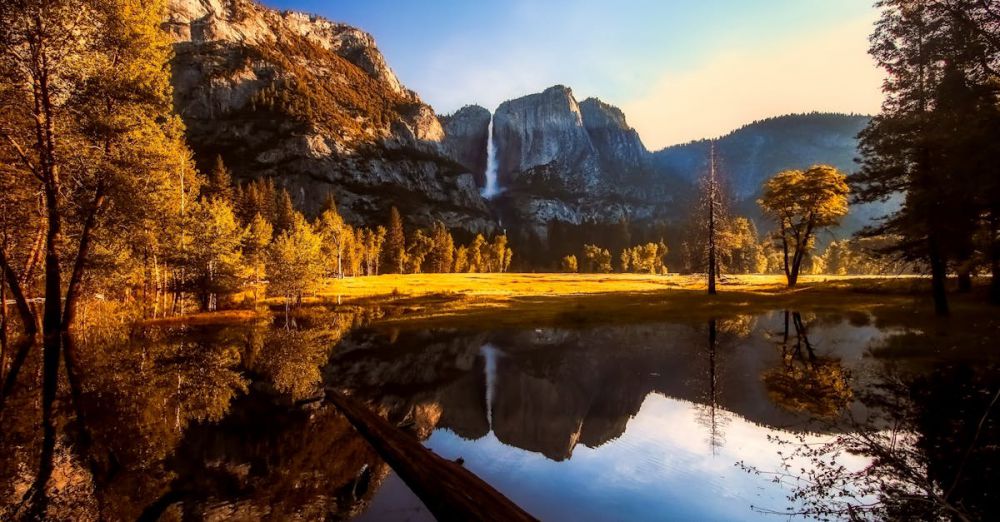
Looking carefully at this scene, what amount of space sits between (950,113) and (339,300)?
179 feet

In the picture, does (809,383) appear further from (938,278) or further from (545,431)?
(938,278)

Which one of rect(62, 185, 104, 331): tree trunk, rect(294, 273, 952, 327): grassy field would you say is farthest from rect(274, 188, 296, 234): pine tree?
rect(62, 185, 104, 331): tree trunk

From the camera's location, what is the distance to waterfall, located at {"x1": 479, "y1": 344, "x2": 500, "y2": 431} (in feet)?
48.4

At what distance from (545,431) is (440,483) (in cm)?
638

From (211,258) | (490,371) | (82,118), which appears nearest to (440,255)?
(211,258)

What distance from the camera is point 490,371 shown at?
20.5 metres

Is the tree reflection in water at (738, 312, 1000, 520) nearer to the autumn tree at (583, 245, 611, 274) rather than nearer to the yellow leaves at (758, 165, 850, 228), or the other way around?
the yellow leaves at (758, 165, 850, 228)

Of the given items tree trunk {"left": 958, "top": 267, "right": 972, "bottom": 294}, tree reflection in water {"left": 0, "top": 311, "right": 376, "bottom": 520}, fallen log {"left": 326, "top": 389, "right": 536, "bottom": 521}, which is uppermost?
tree trunk {"left": 958, "top": 267, "right": 972, "bottom": 294}

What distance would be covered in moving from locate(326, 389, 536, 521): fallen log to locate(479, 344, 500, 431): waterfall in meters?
4.49

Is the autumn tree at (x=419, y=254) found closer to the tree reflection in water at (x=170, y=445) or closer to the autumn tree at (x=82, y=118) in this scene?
the autumn tree at (x=82, y=118)

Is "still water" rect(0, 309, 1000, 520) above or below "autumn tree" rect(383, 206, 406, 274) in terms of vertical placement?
below

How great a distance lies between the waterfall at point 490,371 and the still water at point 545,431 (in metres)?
0.16

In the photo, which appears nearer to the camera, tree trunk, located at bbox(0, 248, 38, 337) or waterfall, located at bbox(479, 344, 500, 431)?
waterfall, located at bbox(479, 344, 500, 431)

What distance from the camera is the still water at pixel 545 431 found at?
7.55 m
